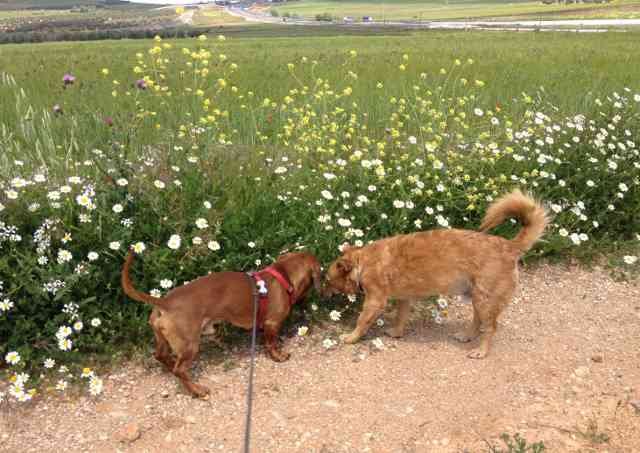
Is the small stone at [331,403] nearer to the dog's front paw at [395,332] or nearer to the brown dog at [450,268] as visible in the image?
the brown dog at [450,268]

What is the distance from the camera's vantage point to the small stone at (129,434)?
2.85 metres

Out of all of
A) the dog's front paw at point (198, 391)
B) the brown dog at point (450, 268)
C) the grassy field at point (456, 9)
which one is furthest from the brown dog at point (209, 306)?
the grassy field at point (456, 9)

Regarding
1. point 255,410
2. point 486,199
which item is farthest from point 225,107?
point 255,410

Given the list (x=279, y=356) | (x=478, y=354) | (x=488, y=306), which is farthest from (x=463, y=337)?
(x=279, y=356)

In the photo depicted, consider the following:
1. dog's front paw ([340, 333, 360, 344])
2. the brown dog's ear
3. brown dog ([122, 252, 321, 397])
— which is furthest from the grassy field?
brown dog ([122, 252, 321, 397])

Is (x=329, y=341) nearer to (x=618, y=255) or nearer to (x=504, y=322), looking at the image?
(x=504, y=322)

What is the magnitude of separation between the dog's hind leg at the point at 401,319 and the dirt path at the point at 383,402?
3.3 inches

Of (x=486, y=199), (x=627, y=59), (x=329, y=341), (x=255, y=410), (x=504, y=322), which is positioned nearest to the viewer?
(x=255, y=410)

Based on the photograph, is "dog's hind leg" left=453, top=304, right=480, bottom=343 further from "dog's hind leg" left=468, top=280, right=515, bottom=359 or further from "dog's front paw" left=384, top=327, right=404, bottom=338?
"dog's front paw" left=384, top=327, right=404, bottom=338

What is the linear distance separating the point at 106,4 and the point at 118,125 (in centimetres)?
13473

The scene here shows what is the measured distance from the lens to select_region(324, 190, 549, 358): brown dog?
12.0ft

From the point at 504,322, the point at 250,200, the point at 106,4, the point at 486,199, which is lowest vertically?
the point at 504,322

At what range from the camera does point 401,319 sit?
400 centimetres

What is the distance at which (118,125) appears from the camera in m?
4.65
